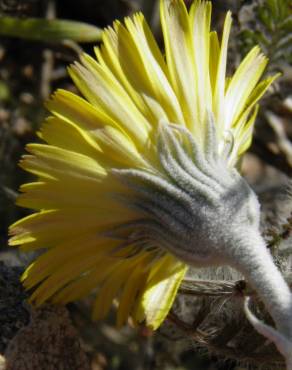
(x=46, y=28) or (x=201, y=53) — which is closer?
(x=201, y=53)

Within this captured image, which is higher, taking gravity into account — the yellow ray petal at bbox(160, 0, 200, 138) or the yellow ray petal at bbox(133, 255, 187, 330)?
the yellow ray petal at bbox(160, 0, 200, 138)

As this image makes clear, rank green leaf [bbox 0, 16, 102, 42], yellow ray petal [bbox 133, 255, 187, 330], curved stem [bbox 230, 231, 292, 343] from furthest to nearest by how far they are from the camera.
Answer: green leaf [bbox 0, 16, 102, 42] < yellow ray petal [bbox 133, 255, 187, 330] < curved stem [bbox 230, 231, 292, 343]

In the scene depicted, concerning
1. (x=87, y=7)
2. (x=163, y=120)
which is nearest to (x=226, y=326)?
(x=163, y=120)

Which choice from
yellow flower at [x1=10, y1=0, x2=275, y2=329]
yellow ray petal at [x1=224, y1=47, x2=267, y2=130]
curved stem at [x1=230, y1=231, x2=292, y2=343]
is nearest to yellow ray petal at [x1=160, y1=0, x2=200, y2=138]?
yellow flower at [x1=10, y1=0, x2=275, y2=329]

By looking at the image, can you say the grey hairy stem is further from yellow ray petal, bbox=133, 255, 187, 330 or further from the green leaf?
the green leaf

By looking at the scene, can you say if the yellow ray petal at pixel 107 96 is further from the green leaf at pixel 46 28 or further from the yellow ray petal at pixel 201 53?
the green leaf at pixel 46 28

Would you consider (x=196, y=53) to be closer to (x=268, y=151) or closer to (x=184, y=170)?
(x=184, y=170)

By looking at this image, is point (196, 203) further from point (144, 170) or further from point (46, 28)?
point (46, 28)

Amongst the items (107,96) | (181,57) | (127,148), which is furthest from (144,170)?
(181,57)
